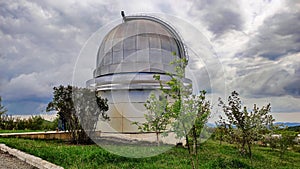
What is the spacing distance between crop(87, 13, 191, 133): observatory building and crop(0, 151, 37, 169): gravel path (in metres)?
6.75

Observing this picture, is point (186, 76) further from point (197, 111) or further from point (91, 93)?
point (91, 93)

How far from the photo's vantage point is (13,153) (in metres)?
9.06

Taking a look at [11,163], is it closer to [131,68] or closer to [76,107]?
[76,107]

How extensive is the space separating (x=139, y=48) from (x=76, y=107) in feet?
19.7

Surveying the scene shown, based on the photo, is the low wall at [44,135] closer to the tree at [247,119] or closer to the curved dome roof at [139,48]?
the curved dome roof at [139,48]

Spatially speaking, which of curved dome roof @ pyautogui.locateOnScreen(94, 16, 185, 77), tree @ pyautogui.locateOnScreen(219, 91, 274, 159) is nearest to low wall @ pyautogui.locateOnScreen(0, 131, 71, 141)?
curved dome roof @ pyautogui.locateOnScreen(94, 16, 185, 77)

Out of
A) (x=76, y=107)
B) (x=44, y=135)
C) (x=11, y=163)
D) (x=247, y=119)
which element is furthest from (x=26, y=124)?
(x=247, y=119)

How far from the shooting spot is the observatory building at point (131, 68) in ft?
52.9

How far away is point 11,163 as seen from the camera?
779 centimetres

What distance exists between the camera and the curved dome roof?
54.6ft

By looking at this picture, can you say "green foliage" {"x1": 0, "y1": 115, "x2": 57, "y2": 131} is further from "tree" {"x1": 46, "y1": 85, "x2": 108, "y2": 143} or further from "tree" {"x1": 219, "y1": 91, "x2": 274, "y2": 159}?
"tree" {"x1": 219, "y1": 91, "x2": 274, "y2": 159}

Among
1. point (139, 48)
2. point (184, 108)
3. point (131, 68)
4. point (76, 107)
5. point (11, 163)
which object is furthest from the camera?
point (139, 48)

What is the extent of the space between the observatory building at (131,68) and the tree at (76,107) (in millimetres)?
1927

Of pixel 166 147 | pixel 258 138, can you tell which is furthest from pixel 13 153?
pixel 258 138
